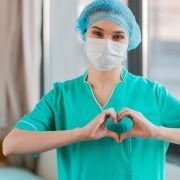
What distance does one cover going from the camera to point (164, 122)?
1.03 m

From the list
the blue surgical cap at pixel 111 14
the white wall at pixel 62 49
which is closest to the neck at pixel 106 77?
the blue surgical cap at pixel 111 14

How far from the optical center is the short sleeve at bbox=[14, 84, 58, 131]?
1.04m

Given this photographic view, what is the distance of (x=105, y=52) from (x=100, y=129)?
231 mm

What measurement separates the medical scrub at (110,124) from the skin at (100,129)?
0.03 m

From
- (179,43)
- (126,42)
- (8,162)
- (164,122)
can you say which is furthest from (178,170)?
(8,162)

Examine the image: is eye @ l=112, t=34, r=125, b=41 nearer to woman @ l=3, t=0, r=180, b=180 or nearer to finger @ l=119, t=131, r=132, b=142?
woman @ l=3, t=0, r=180, b=180

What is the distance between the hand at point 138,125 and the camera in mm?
939

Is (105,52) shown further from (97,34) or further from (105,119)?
(105,119)

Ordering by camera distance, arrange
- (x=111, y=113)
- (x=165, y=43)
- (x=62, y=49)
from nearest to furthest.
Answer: (x=111, y=113) < (x=165, y=43) < (x=62, y=49)

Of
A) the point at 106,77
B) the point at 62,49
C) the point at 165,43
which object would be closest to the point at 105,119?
the point at 106,77

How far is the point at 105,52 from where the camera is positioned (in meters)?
1.05

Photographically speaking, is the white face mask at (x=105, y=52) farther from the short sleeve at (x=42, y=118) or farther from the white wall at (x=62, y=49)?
the white wall at (x=62, y=49)

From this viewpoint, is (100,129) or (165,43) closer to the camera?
(100,129)

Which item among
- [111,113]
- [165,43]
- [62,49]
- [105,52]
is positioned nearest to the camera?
[111,113]
